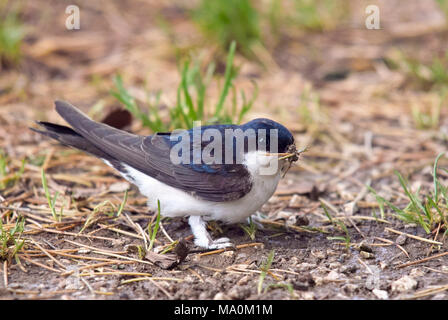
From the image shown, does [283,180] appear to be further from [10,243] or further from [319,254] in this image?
[10,243]

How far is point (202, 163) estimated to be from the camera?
360cm

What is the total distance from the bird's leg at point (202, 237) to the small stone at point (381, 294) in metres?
0.95

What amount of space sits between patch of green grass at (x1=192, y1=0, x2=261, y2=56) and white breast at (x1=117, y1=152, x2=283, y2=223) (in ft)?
10.4

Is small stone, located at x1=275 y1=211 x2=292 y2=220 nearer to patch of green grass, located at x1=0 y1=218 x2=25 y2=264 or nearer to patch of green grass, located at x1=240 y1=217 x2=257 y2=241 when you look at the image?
patch of green grass, located at x1=240 y1=217 x2=257 y2=241

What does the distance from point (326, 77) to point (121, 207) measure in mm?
3584

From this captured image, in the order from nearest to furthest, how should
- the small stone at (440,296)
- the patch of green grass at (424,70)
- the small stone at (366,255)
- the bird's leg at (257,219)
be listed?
1. the small stone at (440,296)
2. the small stone at (366,255)
3. the bird's leg at (257,219)
4. the patch of green grass at (424,70)

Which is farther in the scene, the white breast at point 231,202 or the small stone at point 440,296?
the white breast at point 231,202

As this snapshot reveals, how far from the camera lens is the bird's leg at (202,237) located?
3.51 metres

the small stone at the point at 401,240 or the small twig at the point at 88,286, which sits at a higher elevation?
the small stone at the point at 401,240

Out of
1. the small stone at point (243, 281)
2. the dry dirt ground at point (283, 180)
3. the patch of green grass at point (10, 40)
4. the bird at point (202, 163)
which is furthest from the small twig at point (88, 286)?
the patch of green grass at point (10, 40)

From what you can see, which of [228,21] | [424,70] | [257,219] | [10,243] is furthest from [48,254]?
[424,70]

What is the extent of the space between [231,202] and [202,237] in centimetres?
30

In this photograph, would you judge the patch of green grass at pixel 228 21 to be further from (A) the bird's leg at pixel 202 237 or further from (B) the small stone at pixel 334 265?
(B) the small stone at pixel 334 265
